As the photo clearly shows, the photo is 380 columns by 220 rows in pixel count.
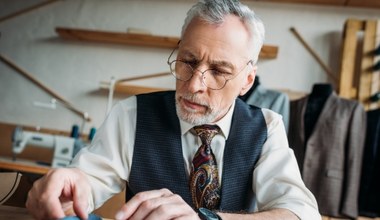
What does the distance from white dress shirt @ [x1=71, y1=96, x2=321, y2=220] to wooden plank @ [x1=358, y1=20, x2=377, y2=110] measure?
1.73 m

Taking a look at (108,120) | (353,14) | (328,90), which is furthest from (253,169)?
(353,14)

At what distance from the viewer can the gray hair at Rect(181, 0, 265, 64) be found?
997 mm

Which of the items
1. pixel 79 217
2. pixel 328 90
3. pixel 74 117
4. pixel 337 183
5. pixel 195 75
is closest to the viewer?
pixel 79 217

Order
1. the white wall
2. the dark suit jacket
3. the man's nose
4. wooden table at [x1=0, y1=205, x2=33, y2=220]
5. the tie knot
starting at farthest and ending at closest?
the white wall
the dark suit jacket
the tie knot
the man's nose
wooden table at [x1=0, y1=205, x2=33, y2=220]

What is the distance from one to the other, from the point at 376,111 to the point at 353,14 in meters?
0.93

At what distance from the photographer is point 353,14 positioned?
2840 mm

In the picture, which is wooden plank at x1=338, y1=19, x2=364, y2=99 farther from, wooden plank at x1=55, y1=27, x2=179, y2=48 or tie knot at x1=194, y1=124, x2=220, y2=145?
tie knot at x1=194, y1=124, x2=220, y2=145

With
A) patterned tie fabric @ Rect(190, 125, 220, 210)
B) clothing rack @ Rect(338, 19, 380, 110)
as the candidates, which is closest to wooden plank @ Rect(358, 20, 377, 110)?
clothing rack @ Rect(338, 19, 380, 110)

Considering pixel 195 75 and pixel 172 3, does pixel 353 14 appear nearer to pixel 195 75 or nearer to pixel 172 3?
pixel 172 3

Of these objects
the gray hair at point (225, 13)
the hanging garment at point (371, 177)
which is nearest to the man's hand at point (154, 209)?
the gray hair at point (225, 13)

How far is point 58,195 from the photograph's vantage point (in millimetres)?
708

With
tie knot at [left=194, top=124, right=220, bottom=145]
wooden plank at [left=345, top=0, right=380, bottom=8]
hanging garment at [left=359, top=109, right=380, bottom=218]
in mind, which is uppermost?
wooden plank at [left=345, top=0, right=380, bottom=8]

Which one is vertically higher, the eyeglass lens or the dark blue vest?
the eyeglass lens

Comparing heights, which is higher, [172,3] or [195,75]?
[172,3]
